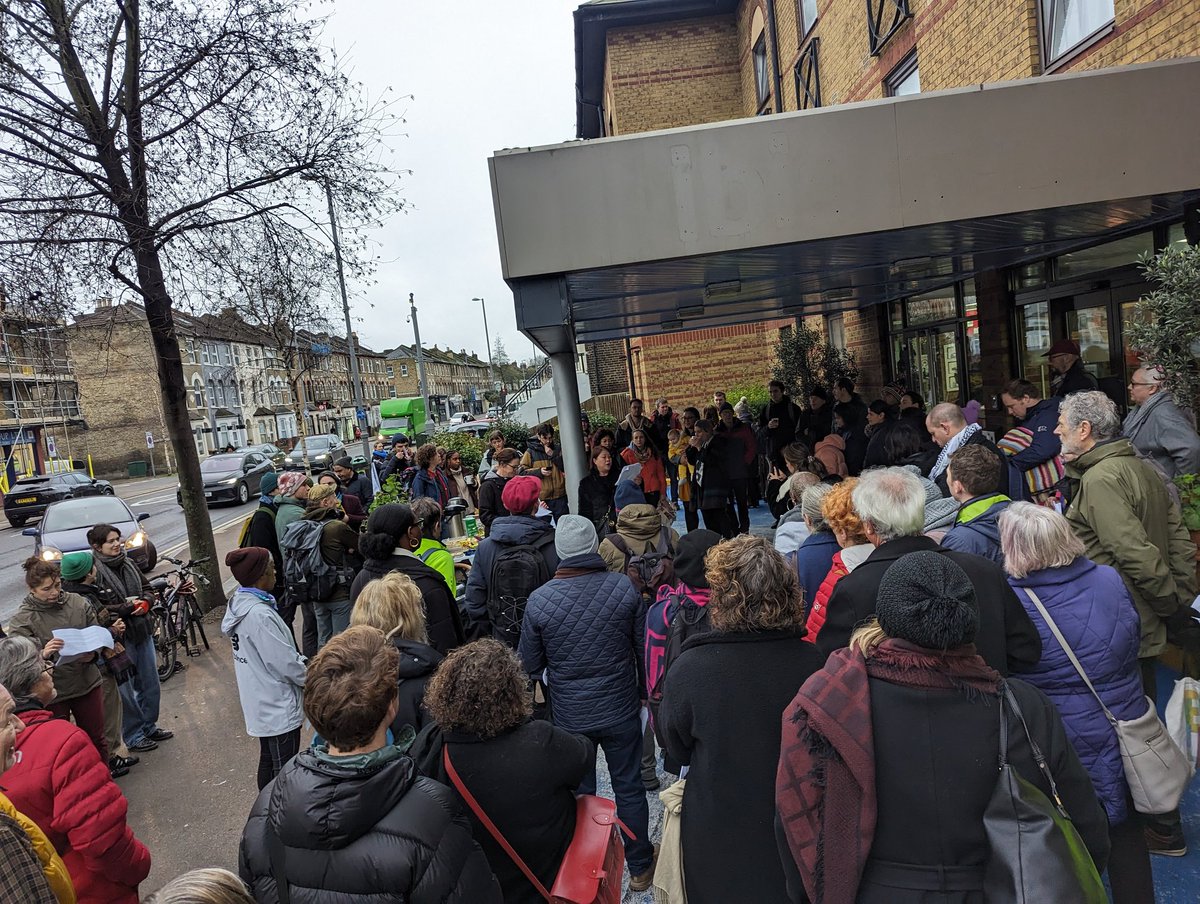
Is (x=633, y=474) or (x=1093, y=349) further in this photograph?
(x=1093, y=349)

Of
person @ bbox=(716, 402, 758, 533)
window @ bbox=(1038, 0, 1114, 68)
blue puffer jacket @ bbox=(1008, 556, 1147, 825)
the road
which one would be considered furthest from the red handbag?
the road

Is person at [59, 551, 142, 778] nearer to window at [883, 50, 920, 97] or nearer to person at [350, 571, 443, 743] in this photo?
person at [350, 571, 443, 743]

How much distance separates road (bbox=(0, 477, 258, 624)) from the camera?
14652 millimetres

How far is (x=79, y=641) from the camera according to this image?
4535 mm

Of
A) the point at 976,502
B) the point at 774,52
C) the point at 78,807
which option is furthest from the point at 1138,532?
the point at 774,52

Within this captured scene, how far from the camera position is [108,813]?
2.51 m

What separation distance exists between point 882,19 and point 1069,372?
835cm

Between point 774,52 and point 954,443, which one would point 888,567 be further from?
point 774,52

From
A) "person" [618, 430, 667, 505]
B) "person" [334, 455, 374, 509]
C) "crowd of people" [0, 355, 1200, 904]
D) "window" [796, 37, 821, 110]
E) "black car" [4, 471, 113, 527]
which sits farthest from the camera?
"black car" [4, 471, 113, 527]

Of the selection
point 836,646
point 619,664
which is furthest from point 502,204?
point 836,646

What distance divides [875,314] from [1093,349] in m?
6.46

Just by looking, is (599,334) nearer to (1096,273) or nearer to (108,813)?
(1096,273)

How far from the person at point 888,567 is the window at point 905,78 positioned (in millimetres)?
10222

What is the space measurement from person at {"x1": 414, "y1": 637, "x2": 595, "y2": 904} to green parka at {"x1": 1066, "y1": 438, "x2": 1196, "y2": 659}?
256cm
